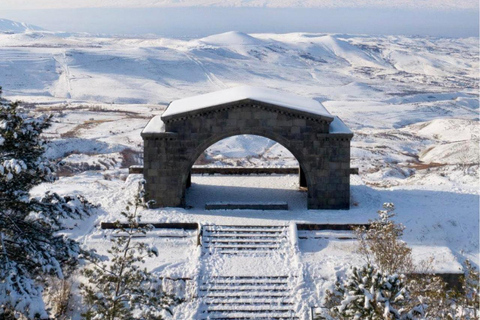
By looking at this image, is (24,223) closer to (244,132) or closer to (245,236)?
(245,236)

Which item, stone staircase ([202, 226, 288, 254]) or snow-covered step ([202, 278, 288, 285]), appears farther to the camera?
stone staircase ([202, 226, 288, 254])

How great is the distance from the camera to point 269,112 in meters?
25.0

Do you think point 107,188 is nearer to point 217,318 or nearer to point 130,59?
point 217,318

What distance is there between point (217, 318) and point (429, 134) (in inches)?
2085

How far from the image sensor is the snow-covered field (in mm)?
24281

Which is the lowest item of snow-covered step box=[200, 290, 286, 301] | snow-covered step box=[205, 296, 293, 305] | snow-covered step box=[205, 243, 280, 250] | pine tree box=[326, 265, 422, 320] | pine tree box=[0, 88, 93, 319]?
snow-covered step box=[205, 296, 293, 305]

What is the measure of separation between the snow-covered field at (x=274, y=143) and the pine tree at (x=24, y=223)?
6823mm

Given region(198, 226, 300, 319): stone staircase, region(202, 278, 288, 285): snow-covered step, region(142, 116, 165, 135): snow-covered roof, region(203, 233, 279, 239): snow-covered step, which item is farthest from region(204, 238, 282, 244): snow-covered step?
region(142, 116, 165, 135): snow-covered roof

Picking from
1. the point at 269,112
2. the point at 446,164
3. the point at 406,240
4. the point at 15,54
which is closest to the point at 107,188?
the point at 269,112

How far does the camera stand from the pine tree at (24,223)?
12117 millimetres

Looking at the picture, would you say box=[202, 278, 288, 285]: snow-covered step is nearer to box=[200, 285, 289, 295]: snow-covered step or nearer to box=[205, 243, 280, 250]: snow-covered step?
box=[200, 285, 289, 295]: snow-covered step

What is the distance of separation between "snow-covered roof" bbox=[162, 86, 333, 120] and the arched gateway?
0.06 metres

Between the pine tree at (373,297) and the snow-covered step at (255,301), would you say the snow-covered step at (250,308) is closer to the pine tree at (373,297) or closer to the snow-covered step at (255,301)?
the snow-covered step at (255,301)

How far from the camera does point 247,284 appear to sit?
20547 mm
